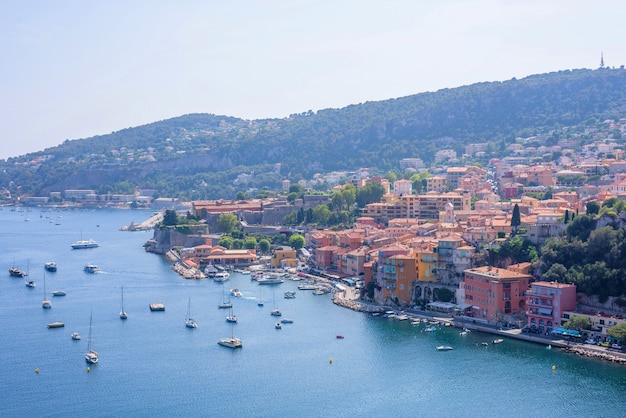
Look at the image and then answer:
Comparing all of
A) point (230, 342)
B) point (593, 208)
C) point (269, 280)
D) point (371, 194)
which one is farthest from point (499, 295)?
point (371, 194)

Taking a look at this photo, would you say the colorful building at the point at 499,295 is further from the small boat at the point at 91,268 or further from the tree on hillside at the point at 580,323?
the small boat at the point at 91,268

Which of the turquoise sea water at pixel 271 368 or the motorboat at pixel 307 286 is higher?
the motorboat at pixel 307 286

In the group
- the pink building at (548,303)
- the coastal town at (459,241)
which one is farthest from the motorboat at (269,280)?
the pink building at (548,303)

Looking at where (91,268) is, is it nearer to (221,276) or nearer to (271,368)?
(221,276)

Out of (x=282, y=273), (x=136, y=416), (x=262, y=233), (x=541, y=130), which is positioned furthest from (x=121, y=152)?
(x=136, y=416)

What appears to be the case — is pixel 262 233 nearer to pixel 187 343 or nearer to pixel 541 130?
pixel 187 343

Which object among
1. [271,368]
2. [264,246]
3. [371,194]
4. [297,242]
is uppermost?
[371,194]
